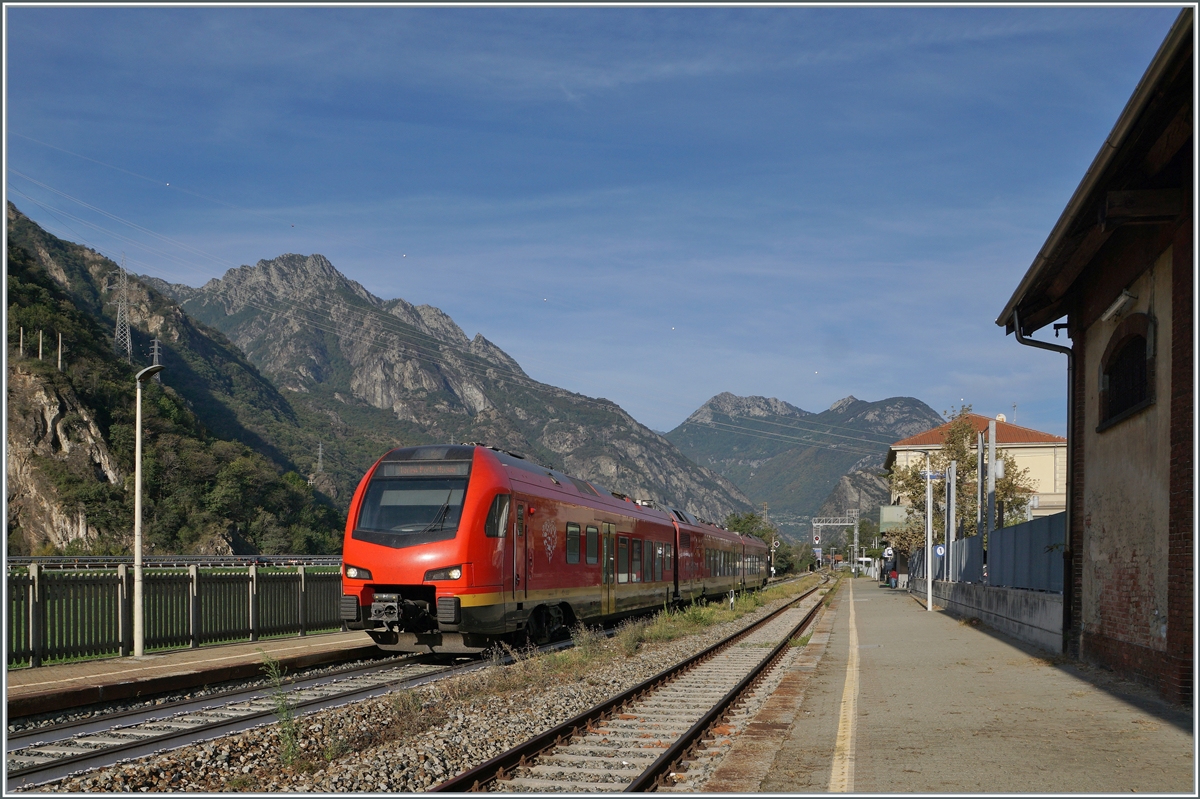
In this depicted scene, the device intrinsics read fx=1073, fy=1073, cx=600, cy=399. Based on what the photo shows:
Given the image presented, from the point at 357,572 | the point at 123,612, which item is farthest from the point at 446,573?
the point at 123,612

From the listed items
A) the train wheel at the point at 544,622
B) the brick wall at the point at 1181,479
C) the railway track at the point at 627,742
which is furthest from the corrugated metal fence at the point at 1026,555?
the train wheel at the point at 544,622

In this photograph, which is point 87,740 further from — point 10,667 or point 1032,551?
point 1032,551

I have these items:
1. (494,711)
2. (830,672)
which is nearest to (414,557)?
(494,711)

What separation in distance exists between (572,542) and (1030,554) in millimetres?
8654

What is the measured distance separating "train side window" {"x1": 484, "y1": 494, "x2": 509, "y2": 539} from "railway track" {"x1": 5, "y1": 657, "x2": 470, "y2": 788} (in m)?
2.43

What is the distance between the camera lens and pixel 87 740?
31.0 ft

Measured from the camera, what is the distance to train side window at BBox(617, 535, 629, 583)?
76.0 feet

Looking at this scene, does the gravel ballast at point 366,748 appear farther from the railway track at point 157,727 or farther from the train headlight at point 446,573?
the train headlight at point 446,573

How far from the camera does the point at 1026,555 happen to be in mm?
20688

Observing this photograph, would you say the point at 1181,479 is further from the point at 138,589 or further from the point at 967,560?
the point at 967,560

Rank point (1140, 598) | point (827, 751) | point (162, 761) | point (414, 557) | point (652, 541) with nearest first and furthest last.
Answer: point (162, 761) → point (827, 751) → point (1140, 598) → point (414, 557) → point (652, 541)

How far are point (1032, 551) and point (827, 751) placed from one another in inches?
491

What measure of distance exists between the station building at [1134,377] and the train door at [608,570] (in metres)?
8.86

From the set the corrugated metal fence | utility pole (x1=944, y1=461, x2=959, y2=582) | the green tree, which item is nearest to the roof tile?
the green tree
